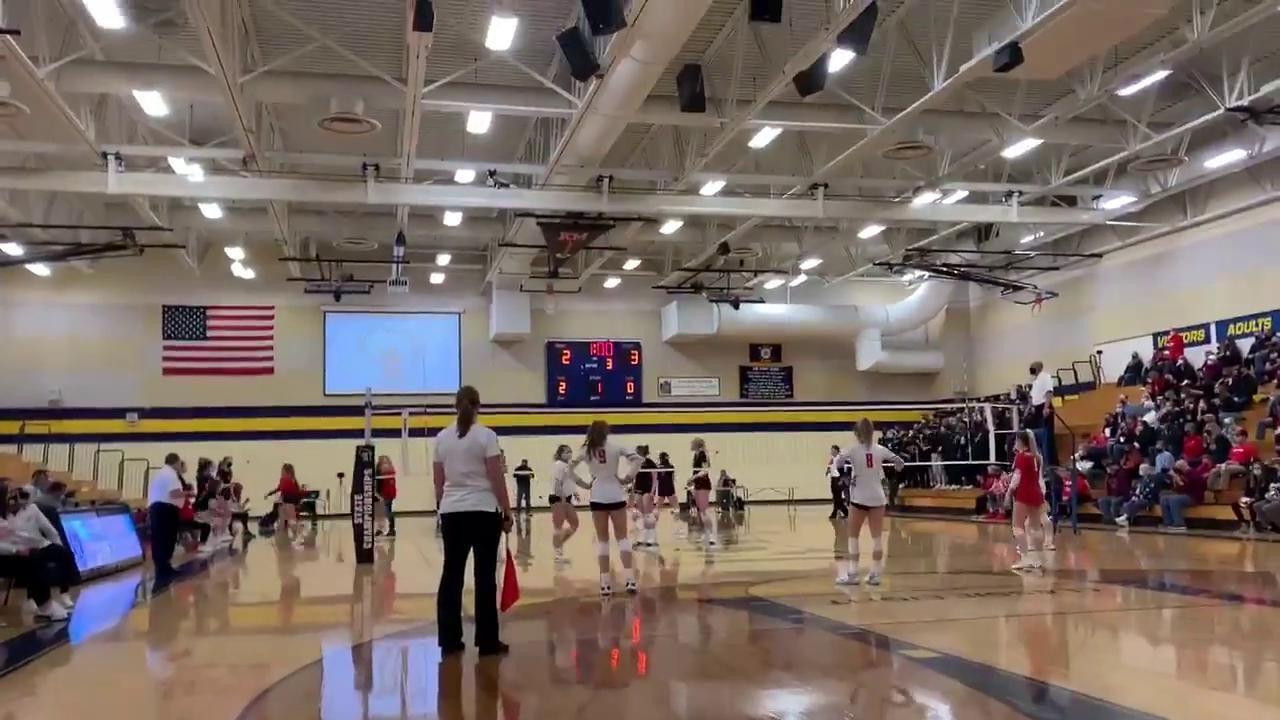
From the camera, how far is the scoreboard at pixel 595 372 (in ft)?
91.0

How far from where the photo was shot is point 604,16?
946cm

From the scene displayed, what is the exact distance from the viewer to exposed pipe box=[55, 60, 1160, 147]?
1263cm

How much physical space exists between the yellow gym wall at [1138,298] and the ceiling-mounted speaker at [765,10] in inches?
538

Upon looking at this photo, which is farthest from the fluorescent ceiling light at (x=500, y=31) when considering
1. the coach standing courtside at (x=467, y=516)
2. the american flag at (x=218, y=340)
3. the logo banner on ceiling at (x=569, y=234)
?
the american flag at (x=218, y=340)

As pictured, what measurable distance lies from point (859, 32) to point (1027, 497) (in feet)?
17.4

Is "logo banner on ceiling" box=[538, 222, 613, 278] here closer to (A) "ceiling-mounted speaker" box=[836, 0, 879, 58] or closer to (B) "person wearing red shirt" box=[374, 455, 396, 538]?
(B) "person wearing red shirt" box=[374, 455, 396, 538]

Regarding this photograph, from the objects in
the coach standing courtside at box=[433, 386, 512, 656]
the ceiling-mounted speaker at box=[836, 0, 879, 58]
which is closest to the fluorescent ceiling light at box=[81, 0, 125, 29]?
the coach standing courtside at box=[433, 386, 512, 656]

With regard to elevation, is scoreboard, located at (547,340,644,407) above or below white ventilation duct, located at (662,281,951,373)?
below

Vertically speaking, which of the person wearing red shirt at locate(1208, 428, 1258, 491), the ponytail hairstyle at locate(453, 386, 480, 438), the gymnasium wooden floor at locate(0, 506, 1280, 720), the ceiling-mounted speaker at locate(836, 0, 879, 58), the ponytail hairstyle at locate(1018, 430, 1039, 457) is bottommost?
the gymnasium wooden floor at locate(0, 506, 1280, 720)

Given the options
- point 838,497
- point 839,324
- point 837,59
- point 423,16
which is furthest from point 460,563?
point 839,324

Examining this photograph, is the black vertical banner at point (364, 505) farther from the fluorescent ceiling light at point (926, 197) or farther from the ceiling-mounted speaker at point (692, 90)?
the fluorescent ceiling light at point (926, 197)

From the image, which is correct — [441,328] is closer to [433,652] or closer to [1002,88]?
[1002,88]

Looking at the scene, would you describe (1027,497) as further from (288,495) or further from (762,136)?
(288,495)

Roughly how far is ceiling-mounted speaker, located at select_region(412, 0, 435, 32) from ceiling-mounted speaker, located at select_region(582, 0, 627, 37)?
165cm
